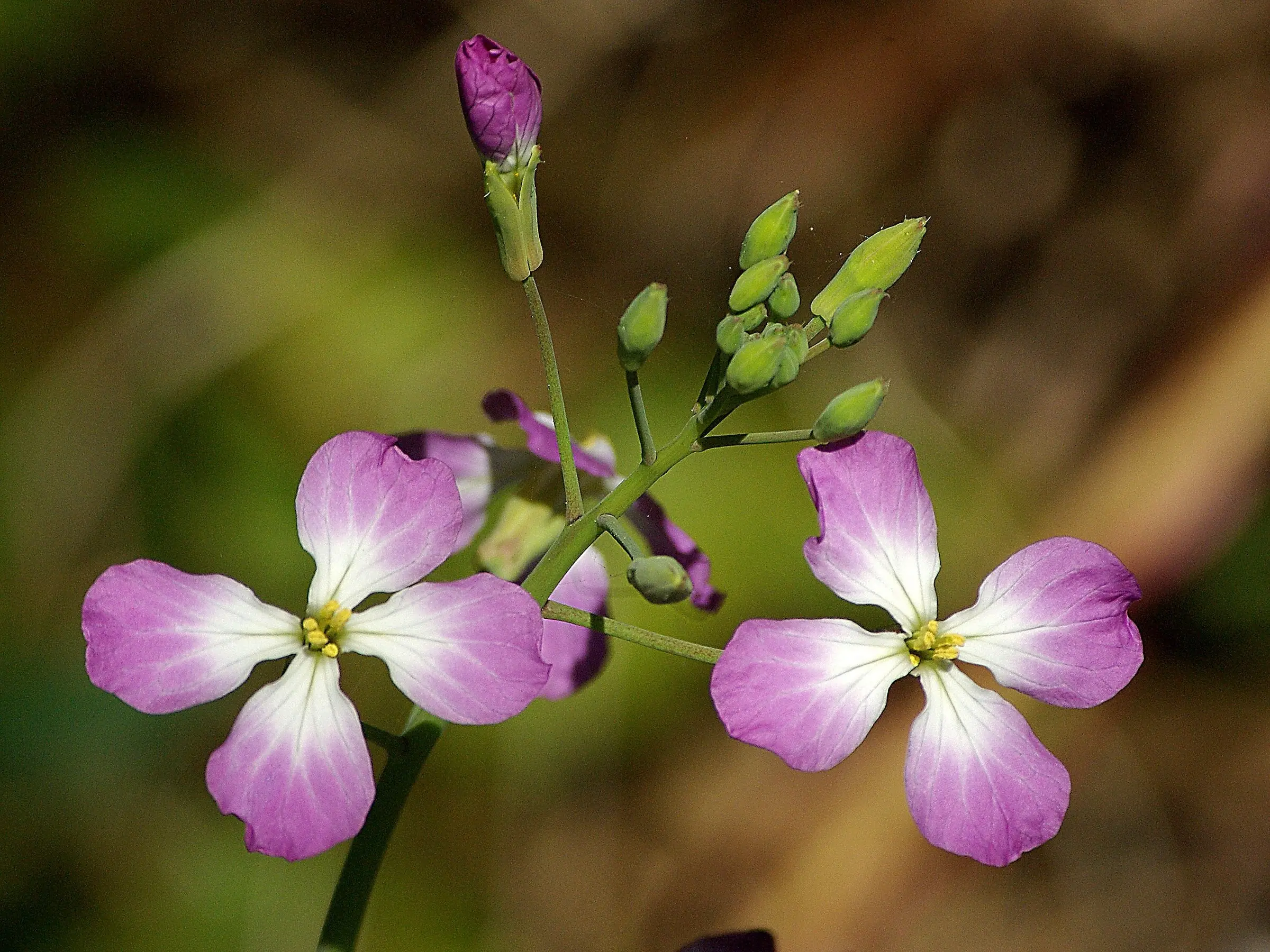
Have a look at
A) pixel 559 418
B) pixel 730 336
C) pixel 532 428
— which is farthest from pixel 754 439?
pixel 532 428

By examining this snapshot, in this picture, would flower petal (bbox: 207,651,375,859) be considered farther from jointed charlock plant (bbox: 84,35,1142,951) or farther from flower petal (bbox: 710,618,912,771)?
flower petal (bbox: 710,618,912,771)

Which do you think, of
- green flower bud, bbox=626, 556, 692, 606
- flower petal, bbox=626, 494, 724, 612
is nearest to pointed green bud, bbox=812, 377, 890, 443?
green flower bud, bbox=626, 556, 692, 606

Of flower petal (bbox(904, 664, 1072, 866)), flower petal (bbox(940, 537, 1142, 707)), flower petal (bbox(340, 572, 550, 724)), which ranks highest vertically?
flower petal (bbox(340, 572, 550, 724))

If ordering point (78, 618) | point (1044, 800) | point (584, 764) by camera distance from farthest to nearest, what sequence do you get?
point (584, 764), point (78, 618), point (1044, 800)

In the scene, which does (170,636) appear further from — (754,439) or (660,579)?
(754,439)

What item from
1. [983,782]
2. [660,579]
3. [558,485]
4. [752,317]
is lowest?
[983,782]

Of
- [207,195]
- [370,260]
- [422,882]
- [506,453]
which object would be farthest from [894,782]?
[207,195]

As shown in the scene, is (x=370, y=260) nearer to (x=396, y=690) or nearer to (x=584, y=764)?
(x=396, y=690)
